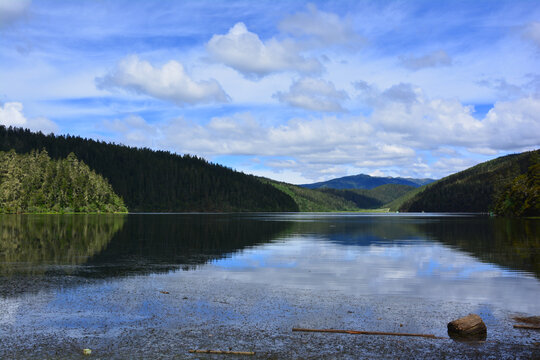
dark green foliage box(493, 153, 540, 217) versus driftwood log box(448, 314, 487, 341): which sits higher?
dark green foliage box(493, 153, 540, 217)

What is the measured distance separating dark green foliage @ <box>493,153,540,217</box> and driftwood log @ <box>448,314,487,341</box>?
17048cm

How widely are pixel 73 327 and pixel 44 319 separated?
1709 millimetres

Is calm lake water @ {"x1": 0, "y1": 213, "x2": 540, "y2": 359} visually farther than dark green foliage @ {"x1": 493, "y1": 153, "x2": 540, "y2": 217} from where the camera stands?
No

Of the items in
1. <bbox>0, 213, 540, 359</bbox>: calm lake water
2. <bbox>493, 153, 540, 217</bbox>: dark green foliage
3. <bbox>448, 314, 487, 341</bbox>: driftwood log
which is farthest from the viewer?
<bbox>493, 153, 540, 217</bbox>: dark green foliage

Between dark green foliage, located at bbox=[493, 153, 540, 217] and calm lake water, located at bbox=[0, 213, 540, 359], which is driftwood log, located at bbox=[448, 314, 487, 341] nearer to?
calm lake water, located at bbox=[0, 213, 540, 359]

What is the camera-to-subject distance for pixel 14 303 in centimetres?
1945

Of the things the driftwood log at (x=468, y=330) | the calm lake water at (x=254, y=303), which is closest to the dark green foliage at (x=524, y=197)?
the calm lake water at (x=254, y=303)

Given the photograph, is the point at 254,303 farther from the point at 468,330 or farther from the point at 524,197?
the point at 524,197

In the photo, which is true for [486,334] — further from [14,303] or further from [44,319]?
[14,303]

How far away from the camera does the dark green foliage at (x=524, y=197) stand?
6545 inches

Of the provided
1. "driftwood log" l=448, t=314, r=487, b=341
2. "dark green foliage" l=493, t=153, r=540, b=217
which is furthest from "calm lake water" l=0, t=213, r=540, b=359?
"dark green foliage" l=493, t=153, r=540, b=217

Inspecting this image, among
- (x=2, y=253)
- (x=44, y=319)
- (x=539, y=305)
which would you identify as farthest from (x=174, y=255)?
(x=539, y=305)

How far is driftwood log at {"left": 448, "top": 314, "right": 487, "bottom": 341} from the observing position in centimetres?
1545

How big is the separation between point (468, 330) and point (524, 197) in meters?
181
